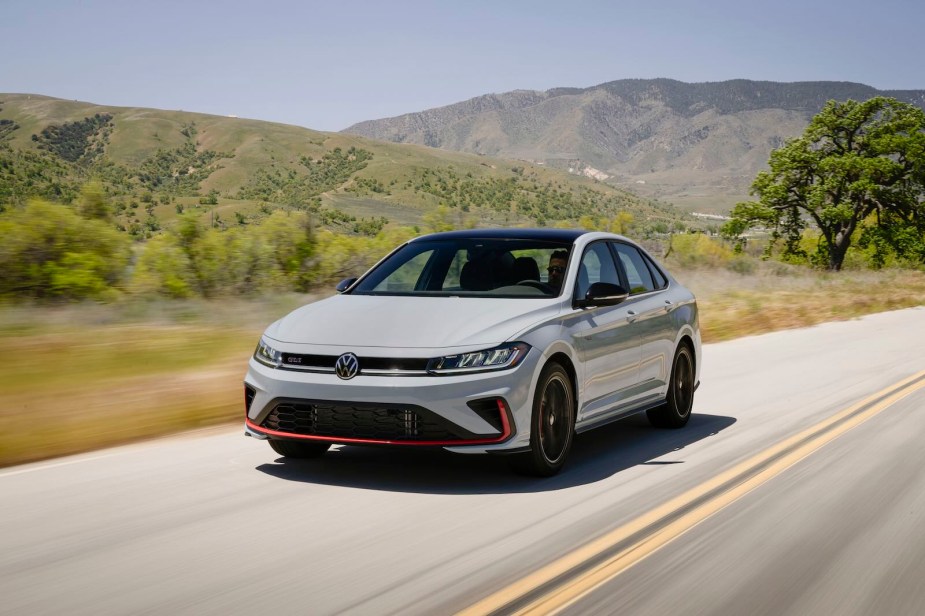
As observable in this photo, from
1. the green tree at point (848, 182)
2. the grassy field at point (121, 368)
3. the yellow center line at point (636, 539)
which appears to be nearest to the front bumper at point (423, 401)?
the yellow center line at point (636, 539)

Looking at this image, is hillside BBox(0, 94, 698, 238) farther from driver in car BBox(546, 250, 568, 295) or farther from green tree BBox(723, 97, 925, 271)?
driver in car BBox(546, 250, 568, 295)

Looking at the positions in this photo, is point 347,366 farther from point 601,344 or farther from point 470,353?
point 601,344

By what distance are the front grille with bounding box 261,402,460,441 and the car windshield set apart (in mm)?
1342

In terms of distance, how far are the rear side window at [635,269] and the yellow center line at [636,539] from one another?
155 centimetres

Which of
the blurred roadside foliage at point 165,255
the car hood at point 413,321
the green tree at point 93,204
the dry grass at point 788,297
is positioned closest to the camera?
the car hood at point 413,321

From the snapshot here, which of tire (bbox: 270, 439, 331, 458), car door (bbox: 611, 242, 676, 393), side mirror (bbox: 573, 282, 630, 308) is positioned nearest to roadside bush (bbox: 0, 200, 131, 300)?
tire (bbox: 270, 439, 331, 458)

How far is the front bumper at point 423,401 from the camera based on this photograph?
5953mm

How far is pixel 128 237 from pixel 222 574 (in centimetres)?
1352

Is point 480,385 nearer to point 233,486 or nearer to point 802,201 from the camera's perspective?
point 233,486

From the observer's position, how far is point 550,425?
6.59 meters

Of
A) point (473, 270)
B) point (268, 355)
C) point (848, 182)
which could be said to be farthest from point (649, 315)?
point (848, 182)

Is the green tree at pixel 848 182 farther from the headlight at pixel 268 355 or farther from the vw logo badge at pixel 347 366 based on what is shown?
the vw logo badge at pixel 347 366

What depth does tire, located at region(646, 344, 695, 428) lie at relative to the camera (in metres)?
8.70

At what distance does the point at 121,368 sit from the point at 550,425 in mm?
5784
